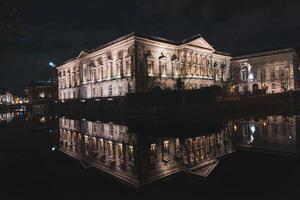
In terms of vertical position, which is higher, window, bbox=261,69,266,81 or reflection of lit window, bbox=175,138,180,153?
window, bbox=261,69,266,81

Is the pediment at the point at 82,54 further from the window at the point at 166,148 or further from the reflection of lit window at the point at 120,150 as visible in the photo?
the window at the point at 166,148

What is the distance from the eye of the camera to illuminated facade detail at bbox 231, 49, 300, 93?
80.8 m

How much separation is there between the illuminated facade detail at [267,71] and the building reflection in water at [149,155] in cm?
6781

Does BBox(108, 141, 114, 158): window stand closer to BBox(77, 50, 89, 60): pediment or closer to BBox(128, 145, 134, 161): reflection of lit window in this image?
BBox(128, 145, 134, 161): reflection of lit window

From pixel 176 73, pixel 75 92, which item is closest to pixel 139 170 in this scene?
pixel 176 73

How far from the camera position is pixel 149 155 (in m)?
13.7

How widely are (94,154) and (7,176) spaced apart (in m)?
4.66

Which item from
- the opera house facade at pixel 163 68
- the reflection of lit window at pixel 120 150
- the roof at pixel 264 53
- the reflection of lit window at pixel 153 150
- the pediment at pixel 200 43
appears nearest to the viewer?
the reflection of lit window at pixel 153 150

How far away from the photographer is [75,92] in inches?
3487

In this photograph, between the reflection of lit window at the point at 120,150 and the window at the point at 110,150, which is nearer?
the reflection of lit window at the point at 120,150

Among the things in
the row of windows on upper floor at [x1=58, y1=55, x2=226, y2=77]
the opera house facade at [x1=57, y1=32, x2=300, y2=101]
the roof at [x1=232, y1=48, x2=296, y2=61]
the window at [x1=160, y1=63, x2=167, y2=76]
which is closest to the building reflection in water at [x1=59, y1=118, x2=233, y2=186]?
the opera house facade at [x1=57, y1=32, x2=300, y2=101]

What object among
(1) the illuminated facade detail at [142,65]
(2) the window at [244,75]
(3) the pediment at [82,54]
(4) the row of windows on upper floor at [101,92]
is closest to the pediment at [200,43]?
(1) the illuminated facade detail at [142,65]

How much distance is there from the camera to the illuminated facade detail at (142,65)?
5925 cm

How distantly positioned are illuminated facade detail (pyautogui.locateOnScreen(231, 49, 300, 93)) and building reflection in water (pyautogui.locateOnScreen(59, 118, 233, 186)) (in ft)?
222
